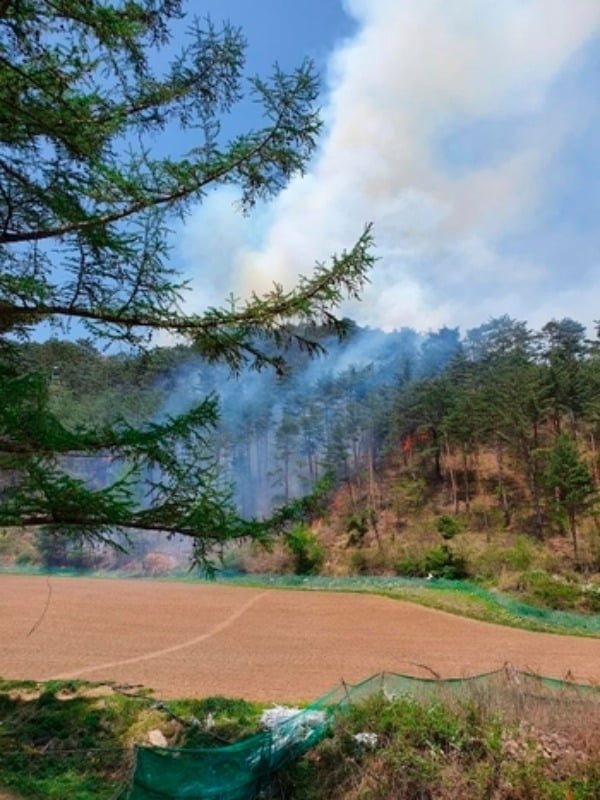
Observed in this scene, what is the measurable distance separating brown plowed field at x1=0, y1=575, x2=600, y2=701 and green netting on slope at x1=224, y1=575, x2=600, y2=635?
7.80 feet

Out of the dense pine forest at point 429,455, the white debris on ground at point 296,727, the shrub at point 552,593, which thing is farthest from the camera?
the dense pine forest at point 429,455

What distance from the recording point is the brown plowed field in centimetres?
1307

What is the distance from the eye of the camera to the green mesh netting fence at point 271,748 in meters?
4.91

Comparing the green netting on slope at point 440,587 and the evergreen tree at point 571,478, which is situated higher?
the evergreen tree at point 571,478

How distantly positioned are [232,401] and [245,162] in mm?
52843

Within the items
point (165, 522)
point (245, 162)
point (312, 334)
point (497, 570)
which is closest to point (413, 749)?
point (165, 522)

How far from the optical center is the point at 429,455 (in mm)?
48500

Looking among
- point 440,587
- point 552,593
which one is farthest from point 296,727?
point 440,587

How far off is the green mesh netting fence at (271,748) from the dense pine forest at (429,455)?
64.7 feet

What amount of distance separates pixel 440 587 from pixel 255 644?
1497 cm

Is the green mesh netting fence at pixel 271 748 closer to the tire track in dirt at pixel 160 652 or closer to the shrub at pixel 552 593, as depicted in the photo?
the tire track in dirt at pixel 160 652

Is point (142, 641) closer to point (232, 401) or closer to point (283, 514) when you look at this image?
point (283, 514)

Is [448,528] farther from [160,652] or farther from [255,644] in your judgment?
[160,652]

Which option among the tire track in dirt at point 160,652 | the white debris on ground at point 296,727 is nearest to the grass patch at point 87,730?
the white debris on ground at point 296,727
